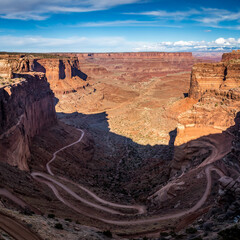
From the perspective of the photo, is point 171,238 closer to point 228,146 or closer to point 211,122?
point 228,146

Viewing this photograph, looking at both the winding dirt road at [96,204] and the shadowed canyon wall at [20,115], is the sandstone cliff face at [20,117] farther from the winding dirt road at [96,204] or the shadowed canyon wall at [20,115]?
the winding dirt road at [96,204]

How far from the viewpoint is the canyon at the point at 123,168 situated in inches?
635

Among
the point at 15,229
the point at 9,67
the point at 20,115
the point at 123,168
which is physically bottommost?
the point at 123,168

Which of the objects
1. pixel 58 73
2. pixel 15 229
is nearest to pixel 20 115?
pixel 15 229

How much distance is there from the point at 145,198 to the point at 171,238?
53.8 ft

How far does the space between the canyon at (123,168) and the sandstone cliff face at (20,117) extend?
16cm

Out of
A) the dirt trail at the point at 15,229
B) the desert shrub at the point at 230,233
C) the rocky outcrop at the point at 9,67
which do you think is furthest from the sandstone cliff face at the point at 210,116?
the rocky outcrop at the point at 9,67

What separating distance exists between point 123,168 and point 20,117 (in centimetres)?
1950

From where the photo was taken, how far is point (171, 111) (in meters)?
63.2

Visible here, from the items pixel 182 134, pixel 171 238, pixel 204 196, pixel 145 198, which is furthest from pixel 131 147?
pixel 171 238

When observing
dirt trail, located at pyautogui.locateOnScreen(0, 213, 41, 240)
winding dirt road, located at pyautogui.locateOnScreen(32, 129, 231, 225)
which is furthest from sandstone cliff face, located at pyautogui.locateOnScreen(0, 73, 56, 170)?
dirt trail, located at pyautogui.locateOnScreen(0, 213, 41, 240)

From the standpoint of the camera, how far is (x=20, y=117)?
34750 millimetres

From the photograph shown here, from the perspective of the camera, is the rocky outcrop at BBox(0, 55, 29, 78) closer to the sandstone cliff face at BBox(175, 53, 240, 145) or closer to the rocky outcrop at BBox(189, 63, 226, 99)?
the sandstone cliff face at BBox(175, 53, 240, 145)

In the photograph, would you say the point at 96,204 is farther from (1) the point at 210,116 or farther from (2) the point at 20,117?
(1) the point at 210,116
